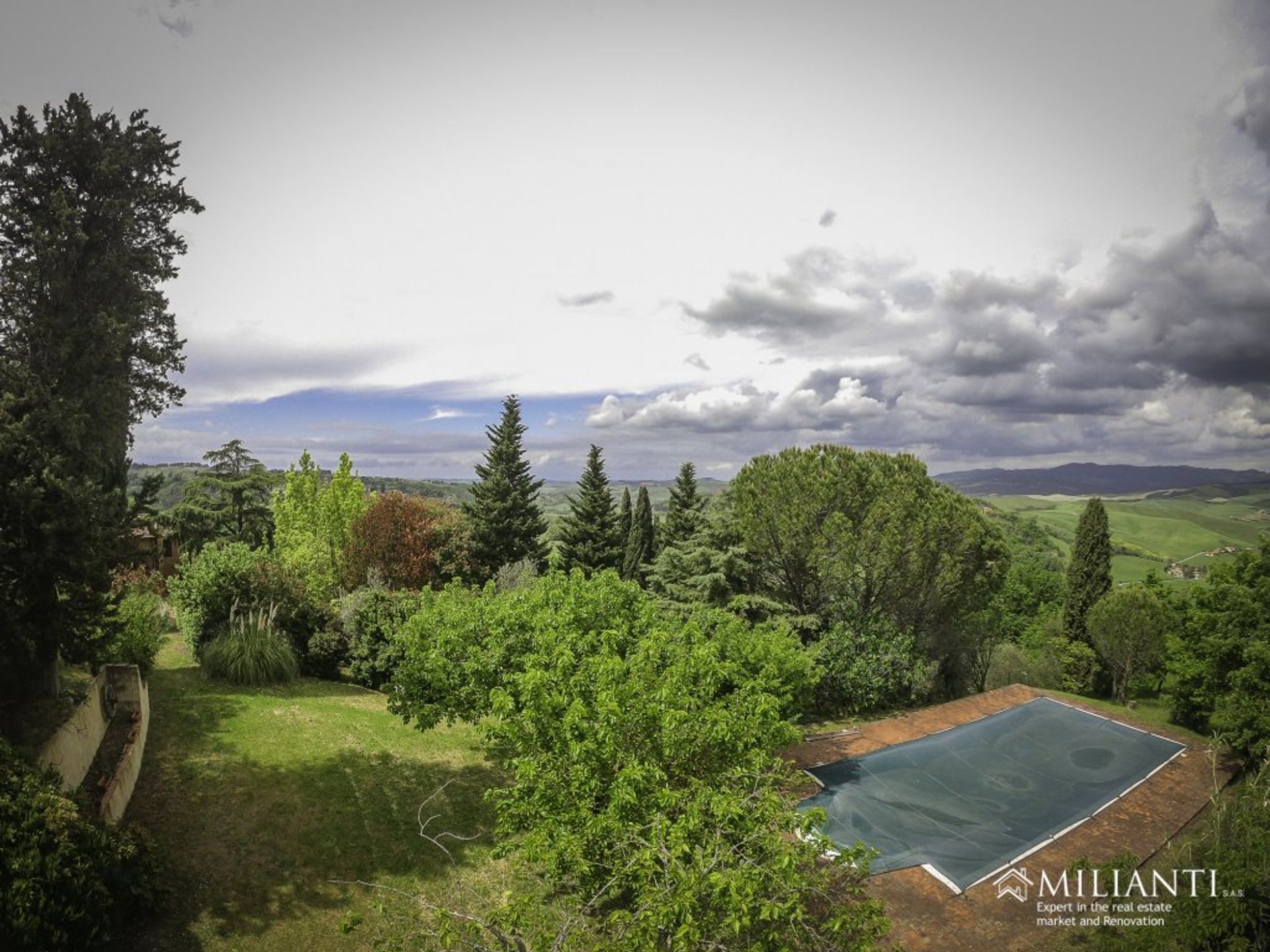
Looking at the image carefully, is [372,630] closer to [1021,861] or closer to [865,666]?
[865,666]

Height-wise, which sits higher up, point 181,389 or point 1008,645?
point 181,389

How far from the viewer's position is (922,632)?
2164 centimetres

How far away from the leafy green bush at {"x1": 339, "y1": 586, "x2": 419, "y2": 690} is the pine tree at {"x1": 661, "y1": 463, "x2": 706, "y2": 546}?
16.7 m

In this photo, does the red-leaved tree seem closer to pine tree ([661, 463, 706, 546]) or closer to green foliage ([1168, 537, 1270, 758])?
pine tree ([661, 463, 706, 546])

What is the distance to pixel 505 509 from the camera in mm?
34344

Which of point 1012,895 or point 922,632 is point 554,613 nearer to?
point 1012,895

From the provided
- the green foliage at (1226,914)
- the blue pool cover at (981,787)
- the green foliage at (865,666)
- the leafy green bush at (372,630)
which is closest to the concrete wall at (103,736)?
the leafy green bush at (372,630)

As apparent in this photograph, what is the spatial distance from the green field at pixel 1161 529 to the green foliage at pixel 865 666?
61754 millimetres

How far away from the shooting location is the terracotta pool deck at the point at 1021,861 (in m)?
8.96

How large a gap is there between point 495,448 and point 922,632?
981 inches

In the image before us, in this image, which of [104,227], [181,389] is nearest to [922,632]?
[181,389]

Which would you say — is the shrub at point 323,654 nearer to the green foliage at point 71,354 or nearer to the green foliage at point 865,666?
the green foliage at point 71,354

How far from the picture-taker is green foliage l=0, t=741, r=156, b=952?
17.9ft

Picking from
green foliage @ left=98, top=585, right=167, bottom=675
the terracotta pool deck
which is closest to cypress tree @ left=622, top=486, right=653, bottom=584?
the terracotta pool deck
